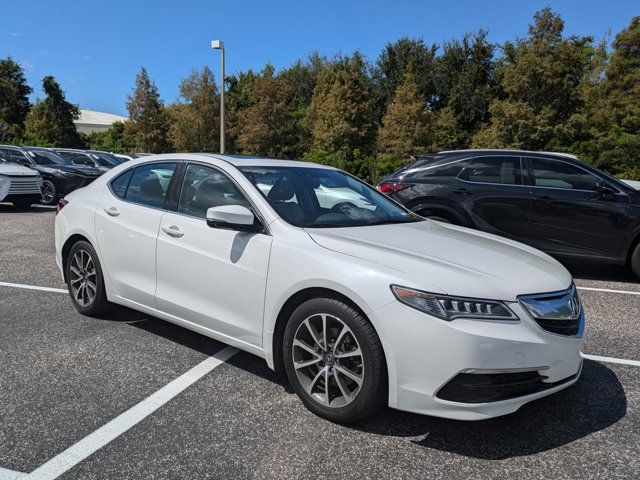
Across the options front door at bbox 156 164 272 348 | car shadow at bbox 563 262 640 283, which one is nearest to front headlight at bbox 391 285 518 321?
front door at bbox 156 164 272 348

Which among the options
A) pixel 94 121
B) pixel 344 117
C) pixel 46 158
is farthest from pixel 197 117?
pixel 94 121

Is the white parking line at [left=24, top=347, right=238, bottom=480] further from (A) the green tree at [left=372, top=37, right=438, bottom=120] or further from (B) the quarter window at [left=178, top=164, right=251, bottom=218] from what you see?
(A) the green tree at [left=372, top=37, right=438, bottom=120]

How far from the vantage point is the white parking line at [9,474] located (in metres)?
2.42

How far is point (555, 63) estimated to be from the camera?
33.6m

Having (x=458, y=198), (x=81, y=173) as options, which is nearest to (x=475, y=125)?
(x=81, y=173)

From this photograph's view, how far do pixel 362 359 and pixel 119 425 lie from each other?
140cm

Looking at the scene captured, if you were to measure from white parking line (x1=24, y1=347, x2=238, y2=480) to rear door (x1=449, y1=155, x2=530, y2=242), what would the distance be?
15.0 ft

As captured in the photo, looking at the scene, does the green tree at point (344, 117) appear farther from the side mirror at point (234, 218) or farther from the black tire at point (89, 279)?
the side mirror at point (234, 218)

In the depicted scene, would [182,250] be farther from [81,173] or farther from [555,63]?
[555,63]

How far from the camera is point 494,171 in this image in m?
7.31

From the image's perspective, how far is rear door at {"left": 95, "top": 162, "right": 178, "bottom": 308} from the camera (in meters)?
4.00

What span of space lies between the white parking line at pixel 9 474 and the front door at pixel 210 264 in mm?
1367

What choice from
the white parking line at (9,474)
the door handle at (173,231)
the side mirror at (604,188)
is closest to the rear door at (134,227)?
the door handle at (173,231)

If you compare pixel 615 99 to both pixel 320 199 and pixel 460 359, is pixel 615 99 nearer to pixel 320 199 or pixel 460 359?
pixel 320 199
